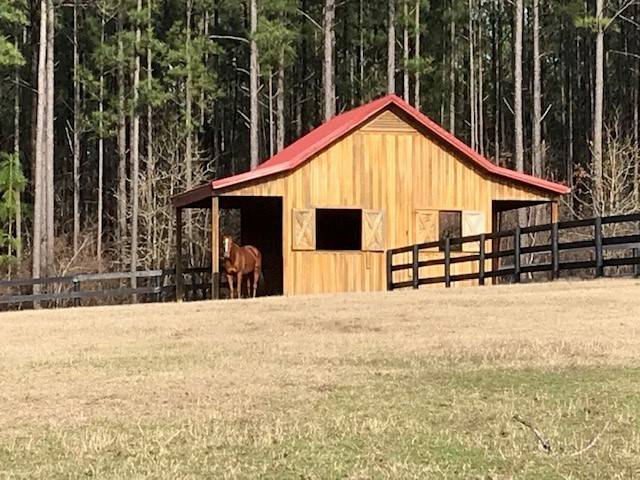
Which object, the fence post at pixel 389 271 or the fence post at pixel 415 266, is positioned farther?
the fence post at pixel 389 271

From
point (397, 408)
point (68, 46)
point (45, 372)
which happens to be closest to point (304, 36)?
point (68, 46)

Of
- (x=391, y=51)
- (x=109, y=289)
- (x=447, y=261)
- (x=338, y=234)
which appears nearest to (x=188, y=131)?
(x=391, y=51)

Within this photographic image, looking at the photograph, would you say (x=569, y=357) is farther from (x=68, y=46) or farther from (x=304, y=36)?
(x=68, y=46)

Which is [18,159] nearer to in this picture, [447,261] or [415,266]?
[415,266]

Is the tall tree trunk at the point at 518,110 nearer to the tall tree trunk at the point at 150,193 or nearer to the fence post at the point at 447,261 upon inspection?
the fence post at the point at 447,261

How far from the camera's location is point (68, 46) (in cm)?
4762

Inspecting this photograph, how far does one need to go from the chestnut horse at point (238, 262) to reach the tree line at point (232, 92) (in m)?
7.83

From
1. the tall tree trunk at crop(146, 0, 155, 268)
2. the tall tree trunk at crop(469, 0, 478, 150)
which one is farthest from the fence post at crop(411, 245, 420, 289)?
the tall tree trunk at crop(469, 0, 478, 150)

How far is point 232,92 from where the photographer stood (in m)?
51.8

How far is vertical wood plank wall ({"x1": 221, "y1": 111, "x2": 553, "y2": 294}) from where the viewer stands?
868 inches

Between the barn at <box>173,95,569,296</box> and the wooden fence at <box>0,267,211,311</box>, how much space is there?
3.23 m

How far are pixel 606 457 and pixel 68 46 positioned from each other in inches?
1790

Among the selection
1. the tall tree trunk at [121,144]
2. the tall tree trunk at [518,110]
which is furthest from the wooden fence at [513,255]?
the tall tree trunk at [121,144]

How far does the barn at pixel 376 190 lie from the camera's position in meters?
22.0
